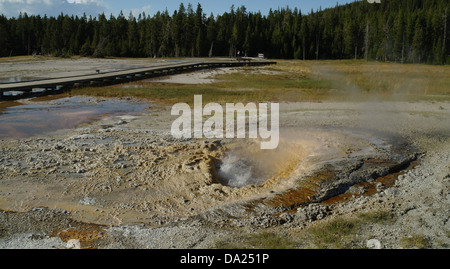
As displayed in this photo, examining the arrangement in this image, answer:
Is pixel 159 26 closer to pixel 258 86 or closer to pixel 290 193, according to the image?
pixel 258 86

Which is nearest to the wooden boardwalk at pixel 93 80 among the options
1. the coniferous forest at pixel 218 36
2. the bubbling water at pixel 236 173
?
the bubbling water at pixel 236 173

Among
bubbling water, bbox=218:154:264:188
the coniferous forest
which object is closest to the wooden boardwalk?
bubbling water, bbox=218:154:264:188

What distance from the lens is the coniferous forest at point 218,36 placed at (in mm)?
53219

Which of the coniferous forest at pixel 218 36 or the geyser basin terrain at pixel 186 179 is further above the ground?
the coniferous forest at pixel 218 36

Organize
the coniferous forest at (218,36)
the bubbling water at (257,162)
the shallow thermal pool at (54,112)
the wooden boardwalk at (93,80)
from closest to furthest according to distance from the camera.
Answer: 1. the bubbling water at (257,162)
2. the shallow thermal pool at (54,112)
3. the wooden boardwalk at (93,80)
4. the coniferous forest at (218,36)

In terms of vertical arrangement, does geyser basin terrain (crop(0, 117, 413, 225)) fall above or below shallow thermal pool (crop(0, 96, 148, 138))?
below

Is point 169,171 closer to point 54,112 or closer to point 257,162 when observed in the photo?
point 257,162

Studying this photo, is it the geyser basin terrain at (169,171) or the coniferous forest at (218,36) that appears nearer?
the geyser basin terrain at (169,171)

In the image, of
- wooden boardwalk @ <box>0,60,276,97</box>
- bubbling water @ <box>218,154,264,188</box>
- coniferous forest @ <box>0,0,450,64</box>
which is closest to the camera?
bubbling water @ <box>218,154,264,188</box>

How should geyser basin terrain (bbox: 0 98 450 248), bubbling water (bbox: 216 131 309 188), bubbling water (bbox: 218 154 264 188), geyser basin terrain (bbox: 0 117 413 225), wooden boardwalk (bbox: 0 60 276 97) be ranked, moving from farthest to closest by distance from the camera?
wooden boardwalk (bbox: 0 60 276 97) → bubbling water (bbox: 216 131 309 188) → bubbling water (bbox: 218 154 264 188) → geyser basin terrain (bbox: 0 117 413 225) → geyser basin terrain (bbox: 0 98 450 248)

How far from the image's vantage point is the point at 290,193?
6445 mm

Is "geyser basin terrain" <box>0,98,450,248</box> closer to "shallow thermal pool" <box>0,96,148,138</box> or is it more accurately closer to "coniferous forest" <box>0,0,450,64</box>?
"shallow thermal pool" <box>0,96,148,138</box>

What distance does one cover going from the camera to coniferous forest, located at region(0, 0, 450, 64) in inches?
2095

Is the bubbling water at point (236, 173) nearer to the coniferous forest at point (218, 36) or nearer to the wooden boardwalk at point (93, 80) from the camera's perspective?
the wooden boardwalk at point (93, 80)
